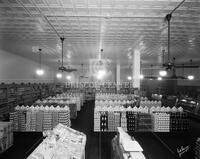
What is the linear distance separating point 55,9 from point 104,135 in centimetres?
446

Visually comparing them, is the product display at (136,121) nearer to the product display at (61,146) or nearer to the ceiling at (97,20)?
the product display at (61,146)

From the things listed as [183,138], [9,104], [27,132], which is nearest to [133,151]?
[183,138]

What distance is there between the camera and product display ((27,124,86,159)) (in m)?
2.12

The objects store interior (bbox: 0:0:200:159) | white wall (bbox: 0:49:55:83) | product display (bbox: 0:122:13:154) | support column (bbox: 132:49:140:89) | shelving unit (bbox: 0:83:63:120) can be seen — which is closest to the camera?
store interior (bbox: 0:0:200:159)

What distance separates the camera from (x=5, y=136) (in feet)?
14.9

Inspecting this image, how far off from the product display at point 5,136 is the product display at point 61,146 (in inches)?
97.6

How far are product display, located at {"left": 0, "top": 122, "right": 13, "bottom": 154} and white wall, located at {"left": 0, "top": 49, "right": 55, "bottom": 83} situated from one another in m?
5.33

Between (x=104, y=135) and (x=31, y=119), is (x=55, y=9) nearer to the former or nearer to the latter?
(x=31, y=119)

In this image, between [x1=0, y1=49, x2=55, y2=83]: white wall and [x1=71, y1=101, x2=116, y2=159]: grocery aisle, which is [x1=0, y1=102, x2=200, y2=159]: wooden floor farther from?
[x1=0, y1=49, x2=55, y2=83]: white wall

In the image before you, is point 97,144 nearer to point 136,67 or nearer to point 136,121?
point 136,121

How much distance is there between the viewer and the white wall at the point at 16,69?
357 inches

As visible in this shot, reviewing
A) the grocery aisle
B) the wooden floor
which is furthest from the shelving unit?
the grocery aisle

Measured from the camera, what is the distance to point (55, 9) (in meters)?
3.91

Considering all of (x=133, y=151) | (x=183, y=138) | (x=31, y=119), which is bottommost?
(x=183, y=138)
